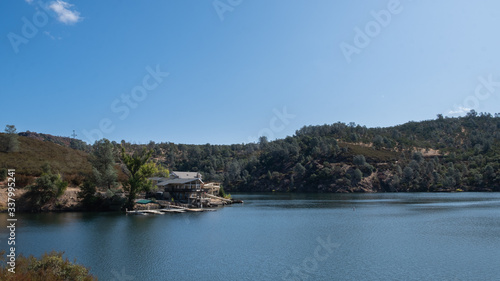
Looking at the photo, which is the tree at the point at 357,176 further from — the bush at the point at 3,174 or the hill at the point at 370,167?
the bush at the point at 3,174

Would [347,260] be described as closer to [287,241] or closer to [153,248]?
[287,241]

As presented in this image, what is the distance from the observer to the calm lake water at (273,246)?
1041 inches

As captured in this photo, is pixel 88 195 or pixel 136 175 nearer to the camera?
pixel 88 195

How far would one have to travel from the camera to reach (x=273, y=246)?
3597 centimetres

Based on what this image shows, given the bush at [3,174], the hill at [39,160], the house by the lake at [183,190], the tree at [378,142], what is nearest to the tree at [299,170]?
the tree at [378,142]

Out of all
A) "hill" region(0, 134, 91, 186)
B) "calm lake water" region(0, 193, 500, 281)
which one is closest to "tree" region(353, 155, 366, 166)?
"calm lake water" region(0, 193, 500, 281)

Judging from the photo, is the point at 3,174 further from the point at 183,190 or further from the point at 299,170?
the point at 299,170

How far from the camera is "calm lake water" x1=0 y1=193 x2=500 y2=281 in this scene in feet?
86.7

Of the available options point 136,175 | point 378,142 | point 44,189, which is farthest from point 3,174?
point 378,142

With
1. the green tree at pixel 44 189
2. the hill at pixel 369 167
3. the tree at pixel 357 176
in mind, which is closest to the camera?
the green tree at pixel 44 189

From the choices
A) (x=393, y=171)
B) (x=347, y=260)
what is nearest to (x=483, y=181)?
(x=393, y=171)

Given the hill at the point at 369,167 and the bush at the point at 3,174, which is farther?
the hill at the point at 369,167

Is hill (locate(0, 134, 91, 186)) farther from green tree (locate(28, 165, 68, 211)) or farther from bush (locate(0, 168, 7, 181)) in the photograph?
green tree (locate(28, 165, 68, 211))

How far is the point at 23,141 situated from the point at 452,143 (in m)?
203
